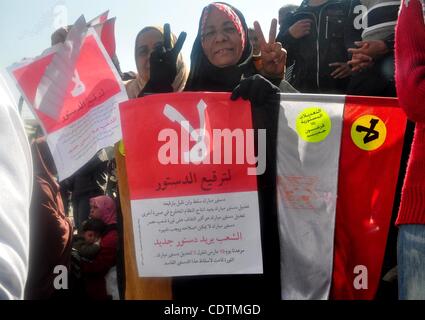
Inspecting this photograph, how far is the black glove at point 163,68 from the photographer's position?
2371 mm

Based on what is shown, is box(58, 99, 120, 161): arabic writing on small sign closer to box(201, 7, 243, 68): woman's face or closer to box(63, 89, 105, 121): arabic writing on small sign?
box(63, 89, 105, 121): arabic writing on small sign

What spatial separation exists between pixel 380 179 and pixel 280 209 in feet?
1.27

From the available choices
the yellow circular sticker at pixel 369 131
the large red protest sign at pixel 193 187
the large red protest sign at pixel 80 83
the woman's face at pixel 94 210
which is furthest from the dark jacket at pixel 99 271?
the yellow circular sticker at pixel 369 131

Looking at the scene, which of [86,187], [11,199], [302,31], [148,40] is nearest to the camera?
[11,199]

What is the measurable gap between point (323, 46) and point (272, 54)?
733 mm

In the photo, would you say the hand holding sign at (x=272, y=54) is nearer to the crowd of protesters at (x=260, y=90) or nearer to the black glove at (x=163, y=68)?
the crowd of protesters at (x=260, y=90)

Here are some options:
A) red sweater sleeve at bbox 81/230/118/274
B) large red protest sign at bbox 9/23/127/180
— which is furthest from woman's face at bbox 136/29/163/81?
red sweater sleeve at bbox 81/230/118/274

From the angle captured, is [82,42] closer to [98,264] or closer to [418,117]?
[98,264]

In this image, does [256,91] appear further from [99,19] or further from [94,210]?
[94,210]

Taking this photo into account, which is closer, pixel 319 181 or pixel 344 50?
pixel 319 181

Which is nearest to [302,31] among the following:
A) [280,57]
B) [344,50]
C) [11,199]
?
[344,50]

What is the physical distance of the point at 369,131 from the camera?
2047 millimetres

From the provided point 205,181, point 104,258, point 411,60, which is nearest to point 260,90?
point 205,181

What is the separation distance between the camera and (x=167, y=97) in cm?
204
